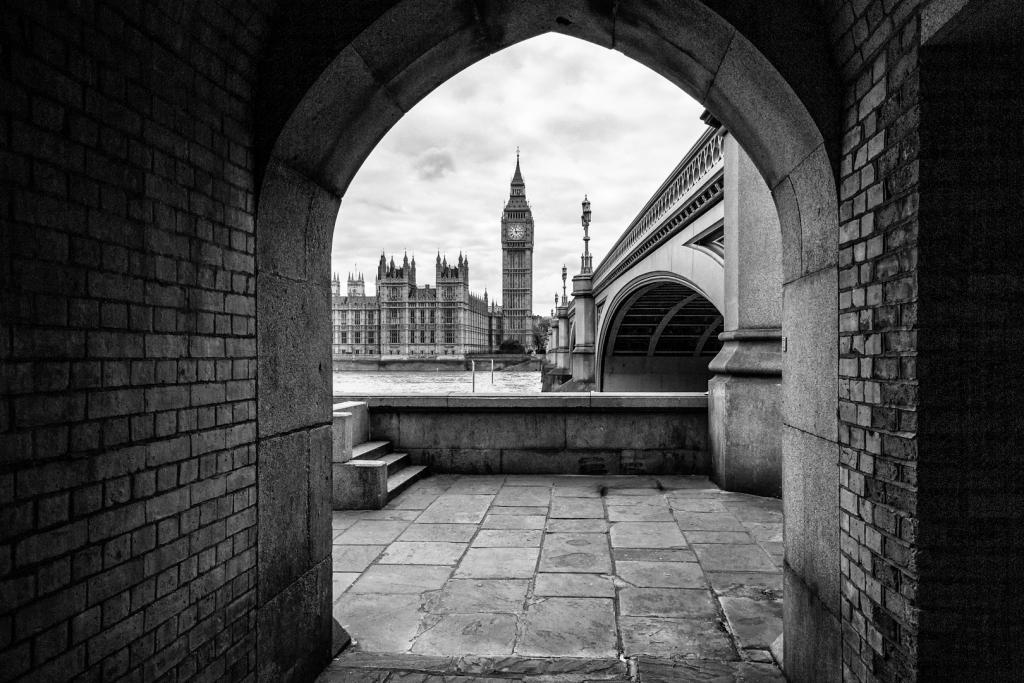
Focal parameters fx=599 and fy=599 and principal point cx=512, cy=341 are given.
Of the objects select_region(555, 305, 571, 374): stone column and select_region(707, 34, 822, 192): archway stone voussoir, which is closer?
select_region(707, 34, 822, 192): archway stone voussoir

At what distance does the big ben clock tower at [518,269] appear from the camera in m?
120

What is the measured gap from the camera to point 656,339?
31.6 m

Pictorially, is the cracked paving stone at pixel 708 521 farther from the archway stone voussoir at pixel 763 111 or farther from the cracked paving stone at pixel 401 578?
the archway stone voussoir at pixel 763 111

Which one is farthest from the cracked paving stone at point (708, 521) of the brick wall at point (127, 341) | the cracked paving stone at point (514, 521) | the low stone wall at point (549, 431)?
the brick wall at point (127, 341)

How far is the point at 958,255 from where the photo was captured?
6.46ft

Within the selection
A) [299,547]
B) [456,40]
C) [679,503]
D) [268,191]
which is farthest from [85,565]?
[679,503]

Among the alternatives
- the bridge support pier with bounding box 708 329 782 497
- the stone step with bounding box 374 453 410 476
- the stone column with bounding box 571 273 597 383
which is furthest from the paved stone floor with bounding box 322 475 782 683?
the stone column with bounding box 571 273 597 383

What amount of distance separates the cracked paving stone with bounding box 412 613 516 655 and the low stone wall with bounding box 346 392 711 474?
157 inches

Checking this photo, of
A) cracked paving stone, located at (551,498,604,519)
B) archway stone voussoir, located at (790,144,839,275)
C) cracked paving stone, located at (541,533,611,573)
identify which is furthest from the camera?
cracked paving stone, located at (551,498,604,519)

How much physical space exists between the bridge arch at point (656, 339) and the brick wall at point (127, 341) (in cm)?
1765

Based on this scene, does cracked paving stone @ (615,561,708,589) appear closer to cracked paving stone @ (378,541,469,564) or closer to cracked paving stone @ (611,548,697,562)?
cracked paving stone @ (611,548,697,562)

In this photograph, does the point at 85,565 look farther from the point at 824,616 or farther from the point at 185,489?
the point at 824,616

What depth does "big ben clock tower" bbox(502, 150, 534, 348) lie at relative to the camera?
393 ft

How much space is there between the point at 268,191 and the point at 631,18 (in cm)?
200
